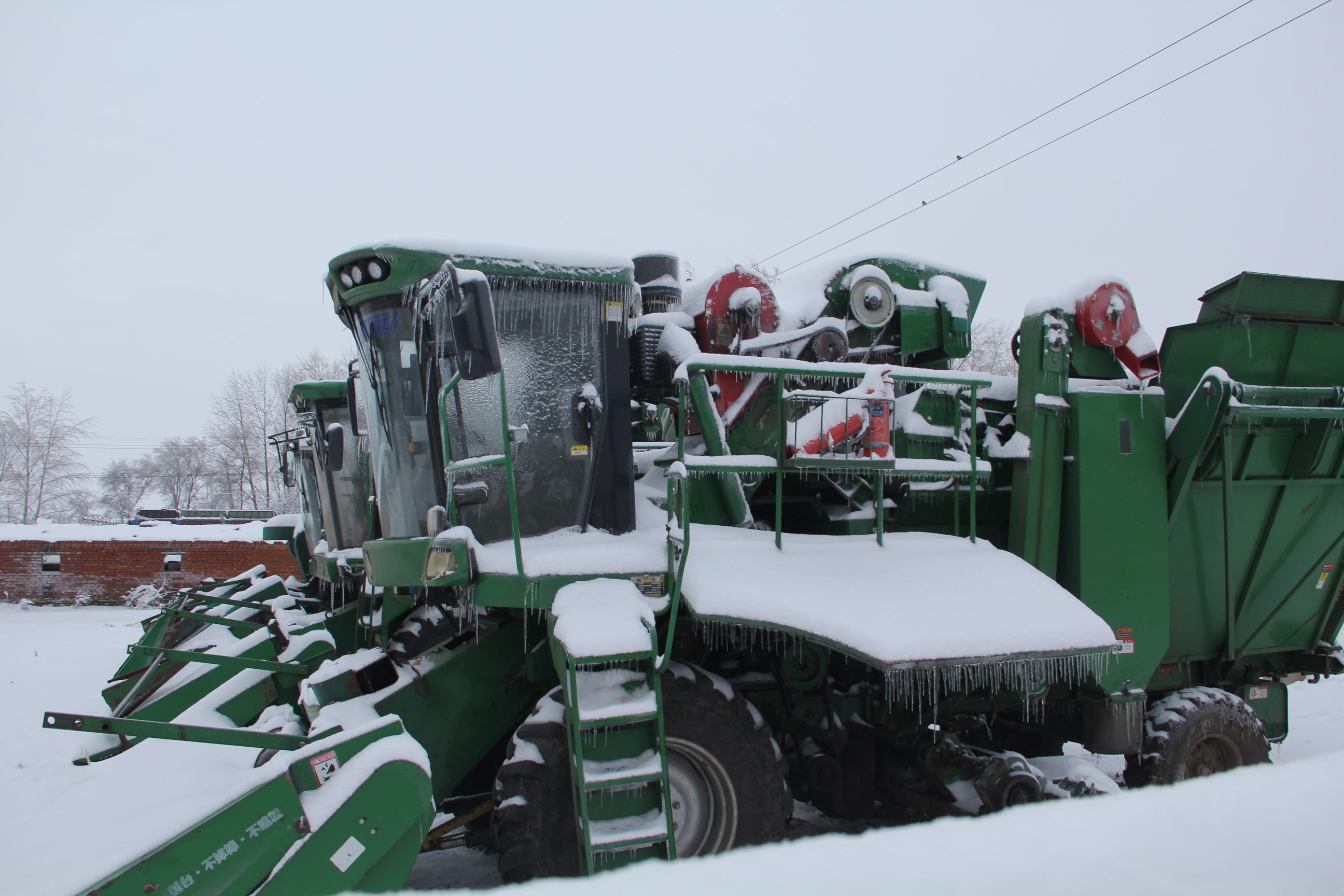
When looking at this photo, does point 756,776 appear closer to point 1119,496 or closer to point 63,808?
point 1119,496

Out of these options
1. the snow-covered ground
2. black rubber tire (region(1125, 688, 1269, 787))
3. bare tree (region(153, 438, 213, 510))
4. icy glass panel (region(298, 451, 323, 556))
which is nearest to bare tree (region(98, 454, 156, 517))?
bare tree (region(153, 438, 213, 510))

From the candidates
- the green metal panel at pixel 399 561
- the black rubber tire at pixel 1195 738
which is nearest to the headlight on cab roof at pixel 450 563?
the green metal panel at pixel 399 561

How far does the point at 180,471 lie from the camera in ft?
181

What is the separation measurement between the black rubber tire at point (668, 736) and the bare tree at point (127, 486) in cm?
6430

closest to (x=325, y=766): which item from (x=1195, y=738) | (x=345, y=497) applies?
(x=1195, y=738)

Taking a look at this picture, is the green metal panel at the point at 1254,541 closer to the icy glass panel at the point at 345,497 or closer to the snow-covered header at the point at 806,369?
the snow-covered header at the point at 806,369

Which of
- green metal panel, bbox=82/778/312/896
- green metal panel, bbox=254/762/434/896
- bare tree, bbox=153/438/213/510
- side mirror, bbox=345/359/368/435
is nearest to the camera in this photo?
green metal panel, bbox=82/778/312/896

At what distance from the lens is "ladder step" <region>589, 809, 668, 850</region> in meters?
3.12

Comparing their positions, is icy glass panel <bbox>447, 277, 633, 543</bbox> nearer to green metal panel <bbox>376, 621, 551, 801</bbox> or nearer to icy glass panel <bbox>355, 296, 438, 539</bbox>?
icy glass panel <bbox>355, 296, 438, 539</bbox>

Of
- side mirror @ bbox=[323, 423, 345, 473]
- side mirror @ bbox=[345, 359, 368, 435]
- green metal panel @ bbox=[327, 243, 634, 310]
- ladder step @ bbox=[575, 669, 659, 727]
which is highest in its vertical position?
green metal panel @ bbox=[327, 243, 634, 310]

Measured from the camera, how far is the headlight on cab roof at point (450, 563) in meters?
3.67

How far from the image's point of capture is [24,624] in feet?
45.2

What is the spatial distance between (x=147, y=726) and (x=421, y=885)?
6.01ft

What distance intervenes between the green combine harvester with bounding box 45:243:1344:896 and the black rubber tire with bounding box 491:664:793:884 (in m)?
0.02
